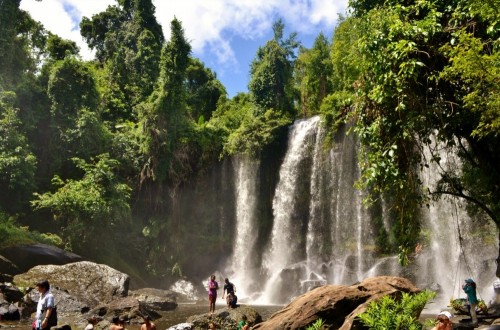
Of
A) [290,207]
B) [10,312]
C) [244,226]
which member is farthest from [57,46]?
[10,312]

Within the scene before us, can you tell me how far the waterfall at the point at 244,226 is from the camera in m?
27.2

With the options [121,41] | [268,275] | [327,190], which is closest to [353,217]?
[327,190]

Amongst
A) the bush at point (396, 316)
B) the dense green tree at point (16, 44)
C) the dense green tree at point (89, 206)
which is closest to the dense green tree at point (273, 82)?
the dense green tree at point (89, 206)

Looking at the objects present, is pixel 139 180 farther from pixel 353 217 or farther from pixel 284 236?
pixel 353 217

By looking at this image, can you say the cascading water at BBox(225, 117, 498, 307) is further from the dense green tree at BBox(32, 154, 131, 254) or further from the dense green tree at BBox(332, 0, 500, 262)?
the dense green tree at BBox(332, 0, 500, 262)

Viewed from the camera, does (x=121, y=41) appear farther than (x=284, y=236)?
Yes

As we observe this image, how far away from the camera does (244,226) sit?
2852 cm

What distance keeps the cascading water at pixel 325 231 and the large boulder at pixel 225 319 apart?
9146mm

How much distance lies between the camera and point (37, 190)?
2622 cm

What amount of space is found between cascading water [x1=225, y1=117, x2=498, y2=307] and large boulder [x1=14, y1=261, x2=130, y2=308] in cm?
816

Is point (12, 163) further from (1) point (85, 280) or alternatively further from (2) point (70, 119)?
(1) point (85, 280)

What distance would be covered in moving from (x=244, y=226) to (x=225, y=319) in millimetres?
15124

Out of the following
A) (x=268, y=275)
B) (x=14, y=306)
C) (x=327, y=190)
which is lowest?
(x=14, y=306)

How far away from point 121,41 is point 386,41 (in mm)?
36037
